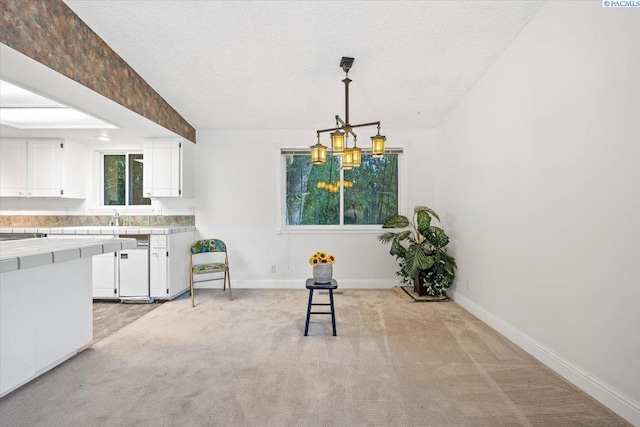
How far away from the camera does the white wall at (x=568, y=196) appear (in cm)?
178

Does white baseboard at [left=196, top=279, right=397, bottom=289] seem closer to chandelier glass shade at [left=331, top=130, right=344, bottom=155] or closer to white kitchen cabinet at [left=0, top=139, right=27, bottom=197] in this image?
chandelier glass shade at [left=331, top=130, right=344, bottom=155]

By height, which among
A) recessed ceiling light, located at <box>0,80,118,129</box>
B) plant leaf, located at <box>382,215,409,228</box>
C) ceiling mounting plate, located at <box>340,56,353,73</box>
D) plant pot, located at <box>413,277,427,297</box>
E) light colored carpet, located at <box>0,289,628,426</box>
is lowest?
light colored carpet, located at <box>0,289,628,426</box>

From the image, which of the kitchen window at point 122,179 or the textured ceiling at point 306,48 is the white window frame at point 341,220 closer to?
the textured ceiling at point 306,48

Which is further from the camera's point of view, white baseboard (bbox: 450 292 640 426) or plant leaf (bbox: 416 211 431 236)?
plant leaf (bbox: 416 211 431 236)

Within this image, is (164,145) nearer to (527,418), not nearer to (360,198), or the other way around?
(360,198)

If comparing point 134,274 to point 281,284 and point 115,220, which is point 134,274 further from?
point 281,284

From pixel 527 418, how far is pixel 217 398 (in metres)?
1.79

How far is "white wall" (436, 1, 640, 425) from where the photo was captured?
1776 millimetres

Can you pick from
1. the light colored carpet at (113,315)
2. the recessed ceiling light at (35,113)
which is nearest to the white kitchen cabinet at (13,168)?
the recessed ceiling light at (35,113)

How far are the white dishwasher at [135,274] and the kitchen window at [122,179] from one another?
1.09 meters

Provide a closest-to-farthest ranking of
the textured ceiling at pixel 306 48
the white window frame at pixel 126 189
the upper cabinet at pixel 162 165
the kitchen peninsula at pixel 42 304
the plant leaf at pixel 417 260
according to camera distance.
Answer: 1. the kitchen peninsula at pixel 42 304
2. the textured ceiling at pixel 306 48
3. the plant leaf at pixel 417 260
4. the upper cabinet at pixel 162 165
5. the white window frame at pixel 126 189

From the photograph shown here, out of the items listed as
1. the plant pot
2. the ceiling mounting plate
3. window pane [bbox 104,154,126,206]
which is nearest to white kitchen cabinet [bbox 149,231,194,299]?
window pane [bbox 104,154,126,206]

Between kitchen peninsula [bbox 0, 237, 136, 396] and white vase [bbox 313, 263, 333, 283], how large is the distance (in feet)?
5.31

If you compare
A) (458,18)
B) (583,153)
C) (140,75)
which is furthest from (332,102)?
(583,153)
